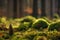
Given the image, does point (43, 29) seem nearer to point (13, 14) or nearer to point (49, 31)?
point (49, 31)

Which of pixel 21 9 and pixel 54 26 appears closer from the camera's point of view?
pixel 54 26

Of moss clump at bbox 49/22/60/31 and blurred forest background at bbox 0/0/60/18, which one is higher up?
moss clump at bbox 49/22/60/31

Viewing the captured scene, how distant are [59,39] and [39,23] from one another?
2051 mm

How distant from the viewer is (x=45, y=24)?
37.9 feet

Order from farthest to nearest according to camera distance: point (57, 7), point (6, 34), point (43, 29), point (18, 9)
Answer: point (57, 7) → point (18, 9) → point (43, 29) → point (6, 34)

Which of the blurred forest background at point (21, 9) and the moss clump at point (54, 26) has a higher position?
the moss clump at point (54, 26)

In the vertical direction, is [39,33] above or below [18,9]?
above

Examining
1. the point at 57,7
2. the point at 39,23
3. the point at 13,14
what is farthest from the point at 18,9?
the point at 39,23

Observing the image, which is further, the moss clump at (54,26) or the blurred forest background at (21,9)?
the blurred forest background at (21,9)

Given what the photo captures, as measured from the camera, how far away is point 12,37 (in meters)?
10.2

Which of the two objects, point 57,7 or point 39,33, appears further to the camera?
point 57,7

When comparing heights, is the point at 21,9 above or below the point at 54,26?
below

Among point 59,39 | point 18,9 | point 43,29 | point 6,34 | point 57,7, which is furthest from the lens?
point 57,7

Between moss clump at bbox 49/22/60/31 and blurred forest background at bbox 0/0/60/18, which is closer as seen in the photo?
moss clump at bbox 49/22/60/31
